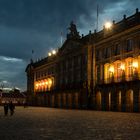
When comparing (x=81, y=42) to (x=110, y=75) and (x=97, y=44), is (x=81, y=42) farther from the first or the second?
(x=110, y=75)

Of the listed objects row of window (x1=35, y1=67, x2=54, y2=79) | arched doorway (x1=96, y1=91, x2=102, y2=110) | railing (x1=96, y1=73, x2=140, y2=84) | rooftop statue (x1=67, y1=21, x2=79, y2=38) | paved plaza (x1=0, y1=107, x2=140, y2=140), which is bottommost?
paved plaza (x1=0, y1=107, x2=140, y2=140)

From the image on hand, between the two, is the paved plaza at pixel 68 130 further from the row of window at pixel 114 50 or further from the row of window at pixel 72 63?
the row of window at pixel 72 63

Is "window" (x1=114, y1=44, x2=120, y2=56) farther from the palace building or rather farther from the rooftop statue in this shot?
the rooftop statue

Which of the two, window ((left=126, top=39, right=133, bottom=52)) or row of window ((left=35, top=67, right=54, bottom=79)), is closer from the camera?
window ((left=126, top=39, right=133, bottom=52))

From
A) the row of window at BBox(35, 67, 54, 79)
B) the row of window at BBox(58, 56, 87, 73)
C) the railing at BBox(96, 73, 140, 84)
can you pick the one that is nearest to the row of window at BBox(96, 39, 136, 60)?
the railing at BBox(96, 73, 140, 84)

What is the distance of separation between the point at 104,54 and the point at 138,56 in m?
10.8

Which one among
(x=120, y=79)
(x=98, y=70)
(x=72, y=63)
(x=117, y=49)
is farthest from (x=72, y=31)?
(x=120, y=79)

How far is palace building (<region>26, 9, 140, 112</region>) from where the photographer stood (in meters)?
50.5

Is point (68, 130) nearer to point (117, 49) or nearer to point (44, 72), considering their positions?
point (117, 49)

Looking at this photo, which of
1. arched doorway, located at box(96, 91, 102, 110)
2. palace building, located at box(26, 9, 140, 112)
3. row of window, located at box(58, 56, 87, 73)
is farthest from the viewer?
row of window, located at box(58, 56, 87, 73)

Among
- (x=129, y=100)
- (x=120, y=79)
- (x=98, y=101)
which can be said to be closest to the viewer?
(x=129, y=100)

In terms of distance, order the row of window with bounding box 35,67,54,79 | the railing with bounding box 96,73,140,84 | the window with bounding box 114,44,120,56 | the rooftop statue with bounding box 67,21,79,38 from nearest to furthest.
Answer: the railing with bounding box 96,73,140,84 < the window with bounding box 114,44,120,56 < the rooftop statue with bounding box 67,21,79,38 < the row of window with bounding box 35,67,54,79

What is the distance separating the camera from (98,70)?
60.9 m

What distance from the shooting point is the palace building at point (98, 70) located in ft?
166
